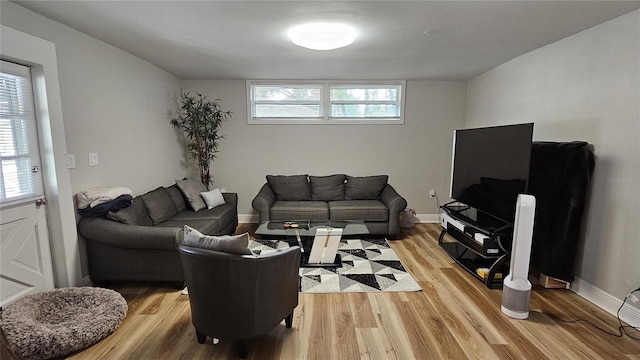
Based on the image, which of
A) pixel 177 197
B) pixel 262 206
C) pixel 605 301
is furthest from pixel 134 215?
pixel 605 301

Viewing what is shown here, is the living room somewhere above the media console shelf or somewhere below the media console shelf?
above

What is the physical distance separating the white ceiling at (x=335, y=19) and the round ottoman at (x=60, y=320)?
7.00 feet

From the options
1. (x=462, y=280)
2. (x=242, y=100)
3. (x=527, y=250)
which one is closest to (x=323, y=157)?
(x=242, y=100)

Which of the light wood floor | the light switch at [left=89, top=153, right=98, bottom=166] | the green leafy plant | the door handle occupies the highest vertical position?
the green leafy plant

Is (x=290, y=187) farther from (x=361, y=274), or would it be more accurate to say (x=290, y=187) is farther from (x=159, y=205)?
(x=361, y=274)

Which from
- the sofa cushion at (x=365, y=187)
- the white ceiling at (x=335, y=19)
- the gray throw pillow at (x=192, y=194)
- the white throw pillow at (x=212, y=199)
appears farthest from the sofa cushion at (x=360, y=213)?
the white ceiling at (x=335, y=19)

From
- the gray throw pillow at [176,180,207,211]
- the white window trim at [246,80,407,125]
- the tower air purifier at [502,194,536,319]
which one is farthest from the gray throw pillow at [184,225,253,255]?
the white window trim at [246,80,407,125]

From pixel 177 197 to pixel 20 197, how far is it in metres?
1.76

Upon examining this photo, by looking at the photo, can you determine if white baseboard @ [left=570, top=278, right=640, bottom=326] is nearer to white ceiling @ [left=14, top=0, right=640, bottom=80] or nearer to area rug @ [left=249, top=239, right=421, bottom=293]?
area rug @ [left=249, top=239, right=421, bottom=293]

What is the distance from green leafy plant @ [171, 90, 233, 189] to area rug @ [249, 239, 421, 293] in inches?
66.3

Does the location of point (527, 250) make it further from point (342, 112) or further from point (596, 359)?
point (342, 112)

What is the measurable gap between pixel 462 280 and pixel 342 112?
309cm

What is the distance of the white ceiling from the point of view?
2219mm

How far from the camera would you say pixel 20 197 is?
7.61 ft
